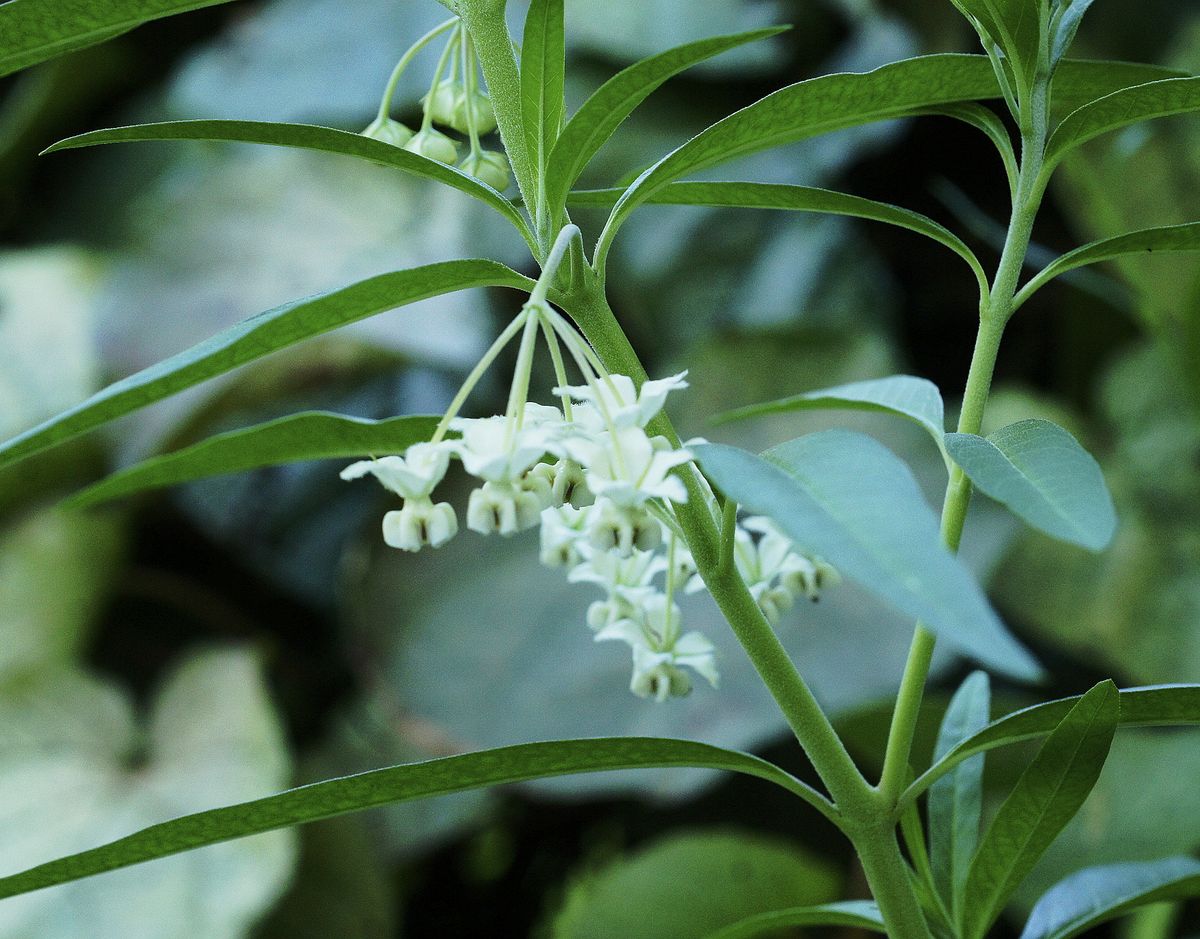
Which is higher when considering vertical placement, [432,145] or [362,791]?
[432,145]

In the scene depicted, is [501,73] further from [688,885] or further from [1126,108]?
[688,885]

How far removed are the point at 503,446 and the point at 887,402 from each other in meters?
0.11

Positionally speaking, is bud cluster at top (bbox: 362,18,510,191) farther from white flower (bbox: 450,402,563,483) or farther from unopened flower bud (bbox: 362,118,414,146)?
white flower (bbox: 450,402,563,483)

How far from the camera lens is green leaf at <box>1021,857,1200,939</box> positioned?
400mm

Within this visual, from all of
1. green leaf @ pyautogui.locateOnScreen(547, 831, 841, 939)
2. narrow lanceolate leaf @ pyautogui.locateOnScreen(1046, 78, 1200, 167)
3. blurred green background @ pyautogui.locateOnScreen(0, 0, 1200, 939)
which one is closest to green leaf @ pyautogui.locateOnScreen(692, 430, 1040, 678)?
narrow lanceolate leaf @ pyautogui.locateOnScreen(1046, 78, 1200, 167)

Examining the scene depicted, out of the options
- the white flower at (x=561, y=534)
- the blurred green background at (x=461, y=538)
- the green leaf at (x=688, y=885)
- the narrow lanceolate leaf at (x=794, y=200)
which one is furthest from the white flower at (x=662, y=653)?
the green leaf at (x=688, y=885)

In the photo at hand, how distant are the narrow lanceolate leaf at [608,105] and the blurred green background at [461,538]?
53 cm

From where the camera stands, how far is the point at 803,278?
1.23 meters

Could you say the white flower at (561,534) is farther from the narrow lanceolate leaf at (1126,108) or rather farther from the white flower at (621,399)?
the narrow lanceolate leaf at (1126,108)

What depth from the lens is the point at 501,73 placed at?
1.05 feet

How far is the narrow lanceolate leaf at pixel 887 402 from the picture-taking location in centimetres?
30

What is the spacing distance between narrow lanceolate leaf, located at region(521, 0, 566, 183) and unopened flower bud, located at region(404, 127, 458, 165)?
0.09 meters

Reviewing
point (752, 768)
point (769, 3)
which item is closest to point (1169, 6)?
point (769, 3)

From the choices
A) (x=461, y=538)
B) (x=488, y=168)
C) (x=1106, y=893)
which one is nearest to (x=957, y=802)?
(x=1106, y=893)
